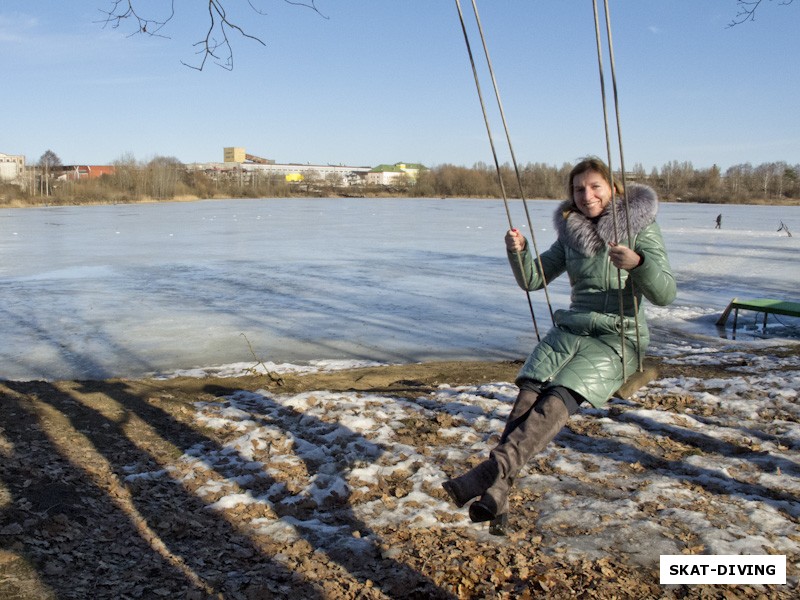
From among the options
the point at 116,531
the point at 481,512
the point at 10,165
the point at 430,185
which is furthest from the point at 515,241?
the point at 10,165

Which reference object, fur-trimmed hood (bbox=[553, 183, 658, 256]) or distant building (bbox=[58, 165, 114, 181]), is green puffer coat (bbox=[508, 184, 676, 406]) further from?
distant building (bbox=[58, 165, 114, 181])

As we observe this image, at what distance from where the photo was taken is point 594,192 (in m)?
3.43

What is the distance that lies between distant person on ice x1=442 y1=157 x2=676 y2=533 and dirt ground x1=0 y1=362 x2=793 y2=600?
12.0 inches

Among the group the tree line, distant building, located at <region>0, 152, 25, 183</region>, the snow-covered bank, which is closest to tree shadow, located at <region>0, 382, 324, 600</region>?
the snow-covered bank

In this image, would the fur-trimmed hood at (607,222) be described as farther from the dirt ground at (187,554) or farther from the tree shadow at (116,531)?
the tree shadow at (116,531)

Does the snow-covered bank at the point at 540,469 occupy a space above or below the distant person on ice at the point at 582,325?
below

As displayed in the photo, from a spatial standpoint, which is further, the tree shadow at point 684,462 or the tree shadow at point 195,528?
the tree shadow at point 684,462

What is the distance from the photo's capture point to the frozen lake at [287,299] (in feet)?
28.4

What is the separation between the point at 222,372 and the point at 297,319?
3206 millimetres

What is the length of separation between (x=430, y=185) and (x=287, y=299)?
93933 mm

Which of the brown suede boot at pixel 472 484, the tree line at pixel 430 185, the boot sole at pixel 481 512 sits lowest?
the boot sole at pixel 481 512

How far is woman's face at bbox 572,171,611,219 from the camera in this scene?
343cm

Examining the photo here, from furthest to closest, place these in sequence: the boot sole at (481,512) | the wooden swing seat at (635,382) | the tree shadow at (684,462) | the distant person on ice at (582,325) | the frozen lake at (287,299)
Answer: the frozen lake at (287,299), the tree shadow at (684,462), the wooden swing seat at (635,382), the distant person on ice at (582,325), the boot sole at (481,512)

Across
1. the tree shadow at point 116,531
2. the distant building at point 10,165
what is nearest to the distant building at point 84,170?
the distant building at point 10,165
